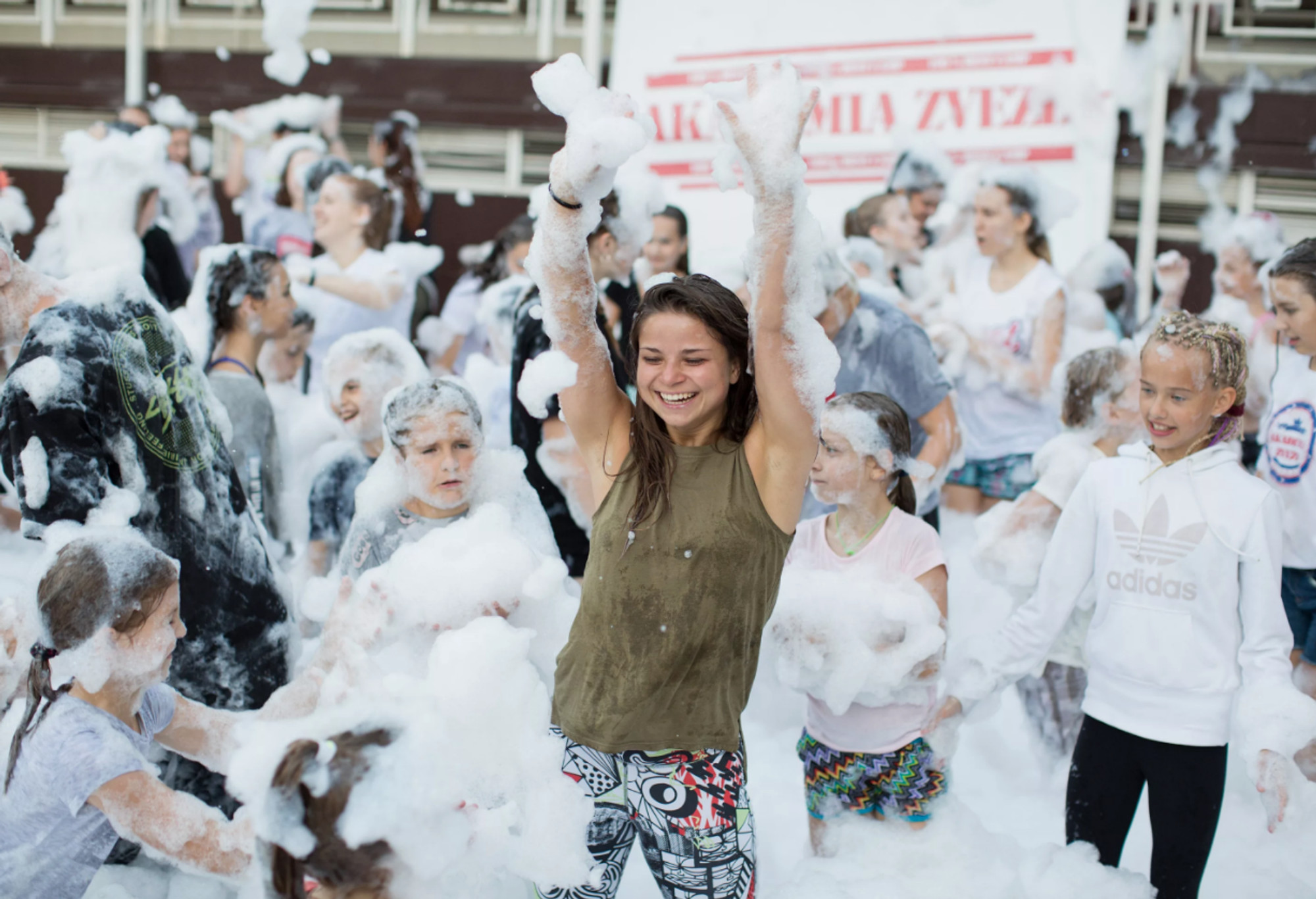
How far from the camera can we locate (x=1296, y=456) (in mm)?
3137

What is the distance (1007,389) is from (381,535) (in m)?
2.60

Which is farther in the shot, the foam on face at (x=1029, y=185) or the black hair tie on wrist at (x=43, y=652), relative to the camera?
the foam on face at (x=1029, y=185)

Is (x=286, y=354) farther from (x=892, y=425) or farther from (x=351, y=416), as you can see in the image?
(x=892, y=425)

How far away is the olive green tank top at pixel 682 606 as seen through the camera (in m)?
1.95

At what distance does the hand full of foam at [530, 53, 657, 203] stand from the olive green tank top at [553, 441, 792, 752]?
0.48 m

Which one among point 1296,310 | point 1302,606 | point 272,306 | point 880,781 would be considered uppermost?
point 1296,310

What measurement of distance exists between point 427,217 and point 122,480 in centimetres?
453

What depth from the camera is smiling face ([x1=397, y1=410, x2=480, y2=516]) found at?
285cm

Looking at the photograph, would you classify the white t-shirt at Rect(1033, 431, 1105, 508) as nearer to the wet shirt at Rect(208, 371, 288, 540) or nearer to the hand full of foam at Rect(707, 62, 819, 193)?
the hand full of foam at Rect(707, 62, 819, 193)

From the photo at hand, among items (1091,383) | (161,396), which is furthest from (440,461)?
(1091,383)

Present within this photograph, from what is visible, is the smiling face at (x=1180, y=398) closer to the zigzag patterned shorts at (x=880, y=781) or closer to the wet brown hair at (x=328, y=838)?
the zigzag patterned shorts at (x=880, y=781)

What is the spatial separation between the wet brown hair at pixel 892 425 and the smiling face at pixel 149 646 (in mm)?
1531

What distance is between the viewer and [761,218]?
177 cm

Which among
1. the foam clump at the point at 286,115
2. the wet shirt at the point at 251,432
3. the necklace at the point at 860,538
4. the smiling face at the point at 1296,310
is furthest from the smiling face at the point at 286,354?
the foam clump at the point at 286,115
